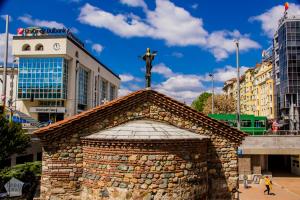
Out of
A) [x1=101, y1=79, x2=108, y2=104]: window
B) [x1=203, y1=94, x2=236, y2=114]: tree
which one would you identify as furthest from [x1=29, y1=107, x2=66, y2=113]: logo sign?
[x1=203, y1=94, x2=236, y2=114]: tree

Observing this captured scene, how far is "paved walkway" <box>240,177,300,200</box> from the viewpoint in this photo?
914 inches

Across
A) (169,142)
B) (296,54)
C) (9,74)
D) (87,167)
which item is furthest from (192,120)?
(9,74)

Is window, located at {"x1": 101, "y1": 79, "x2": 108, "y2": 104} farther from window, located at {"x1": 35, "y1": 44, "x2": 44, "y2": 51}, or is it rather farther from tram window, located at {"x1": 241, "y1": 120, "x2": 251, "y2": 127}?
tram window, located at {"x1": 241, "y1": 120, "x2": 251, "y2": 127}

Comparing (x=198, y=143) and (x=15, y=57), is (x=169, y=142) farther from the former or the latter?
(x=15, y=57)

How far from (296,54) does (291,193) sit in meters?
34.2

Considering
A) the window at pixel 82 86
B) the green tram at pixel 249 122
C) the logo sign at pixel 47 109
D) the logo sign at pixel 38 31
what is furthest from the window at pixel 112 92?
the green tram at pixel 249 122

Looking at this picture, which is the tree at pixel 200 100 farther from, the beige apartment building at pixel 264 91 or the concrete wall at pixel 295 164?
the concrete wall at pixel 295 164

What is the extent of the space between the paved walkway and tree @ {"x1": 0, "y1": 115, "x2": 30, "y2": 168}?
1772cm

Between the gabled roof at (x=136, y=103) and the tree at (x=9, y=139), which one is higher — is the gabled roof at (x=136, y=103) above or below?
above

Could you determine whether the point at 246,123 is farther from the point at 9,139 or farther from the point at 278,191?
the point at 9,139

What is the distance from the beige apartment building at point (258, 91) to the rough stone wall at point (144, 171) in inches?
2255

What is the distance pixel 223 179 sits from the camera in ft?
43.8

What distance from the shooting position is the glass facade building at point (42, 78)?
53906mm

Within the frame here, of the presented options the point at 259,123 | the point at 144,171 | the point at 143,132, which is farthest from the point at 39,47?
the point at 144,171
